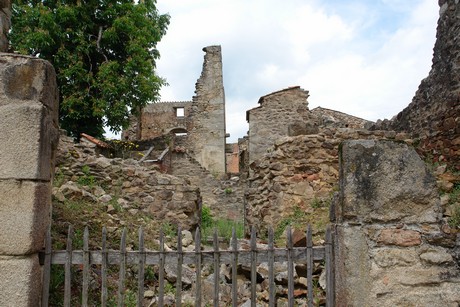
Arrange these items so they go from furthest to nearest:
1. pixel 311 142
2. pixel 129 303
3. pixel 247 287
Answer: pixel 311 142, pixel 247 287, pixel 129 303

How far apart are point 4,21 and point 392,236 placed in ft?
12.2

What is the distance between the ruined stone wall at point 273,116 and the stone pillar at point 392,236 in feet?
40.0

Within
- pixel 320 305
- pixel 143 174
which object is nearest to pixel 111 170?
pixel 143 174

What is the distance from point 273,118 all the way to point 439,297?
12.8m

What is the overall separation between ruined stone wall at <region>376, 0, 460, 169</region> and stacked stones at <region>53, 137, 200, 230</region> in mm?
4532

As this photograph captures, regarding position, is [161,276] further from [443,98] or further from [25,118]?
[443,98]

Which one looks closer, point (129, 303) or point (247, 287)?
point (129, 303)

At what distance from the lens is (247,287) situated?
4.52 meters

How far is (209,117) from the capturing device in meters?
23.4

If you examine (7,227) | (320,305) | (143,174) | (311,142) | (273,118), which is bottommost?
(320,305)

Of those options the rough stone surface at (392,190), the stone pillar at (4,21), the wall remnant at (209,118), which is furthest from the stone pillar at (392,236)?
the wall remnant at (209,118)

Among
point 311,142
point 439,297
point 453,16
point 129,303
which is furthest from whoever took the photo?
point 453,16

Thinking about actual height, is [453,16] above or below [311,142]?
above

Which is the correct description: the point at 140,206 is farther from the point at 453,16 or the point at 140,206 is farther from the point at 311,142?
the point at 453,16
